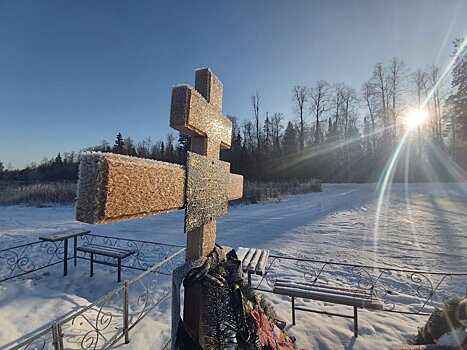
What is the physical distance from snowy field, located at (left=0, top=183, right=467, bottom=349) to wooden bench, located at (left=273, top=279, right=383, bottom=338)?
364 millimetres

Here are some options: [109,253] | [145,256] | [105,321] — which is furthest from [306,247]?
[105,321]

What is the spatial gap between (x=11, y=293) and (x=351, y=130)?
39.0m

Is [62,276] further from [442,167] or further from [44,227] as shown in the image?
[442,167]

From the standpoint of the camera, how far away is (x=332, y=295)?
9.53ft

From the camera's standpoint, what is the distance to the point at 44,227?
8.91 m

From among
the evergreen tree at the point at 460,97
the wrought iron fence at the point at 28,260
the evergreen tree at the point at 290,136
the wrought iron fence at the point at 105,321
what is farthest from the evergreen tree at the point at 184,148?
the evergreen tree at the point at 460,97

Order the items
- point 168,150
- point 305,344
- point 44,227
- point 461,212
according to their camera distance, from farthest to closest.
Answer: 1. point 168,150
2. point 461,212
3. point 44,227
4. point 305,344

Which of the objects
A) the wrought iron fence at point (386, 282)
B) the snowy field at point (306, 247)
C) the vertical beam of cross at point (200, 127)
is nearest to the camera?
the vertical beam of cross at point (200, 127)

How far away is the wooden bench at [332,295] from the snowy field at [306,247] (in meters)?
0.36

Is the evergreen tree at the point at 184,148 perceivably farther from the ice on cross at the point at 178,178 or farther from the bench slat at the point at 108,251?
the bench slat at the point at 108,251

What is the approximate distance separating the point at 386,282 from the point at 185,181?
15.8 feet

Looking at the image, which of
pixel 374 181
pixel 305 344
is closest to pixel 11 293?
pixel 305 344

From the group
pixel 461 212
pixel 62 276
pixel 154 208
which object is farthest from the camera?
pixel 461 212

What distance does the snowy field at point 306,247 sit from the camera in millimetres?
2881
